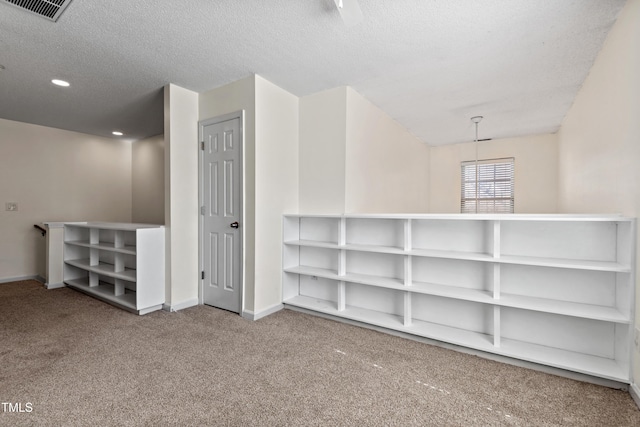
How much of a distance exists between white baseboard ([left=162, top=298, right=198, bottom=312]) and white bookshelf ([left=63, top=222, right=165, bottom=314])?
98 mm

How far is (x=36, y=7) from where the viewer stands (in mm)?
1977

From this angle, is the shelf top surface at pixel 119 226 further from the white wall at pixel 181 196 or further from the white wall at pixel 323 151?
the white wall at pixel 323 151

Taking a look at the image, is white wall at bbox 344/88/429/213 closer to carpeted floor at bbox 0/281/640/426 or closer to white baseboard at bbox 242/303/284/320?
white baseboard at bbox 242/303/284/320

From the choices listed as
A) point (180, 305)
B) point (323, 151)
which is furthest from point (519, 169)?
point (180, 305)

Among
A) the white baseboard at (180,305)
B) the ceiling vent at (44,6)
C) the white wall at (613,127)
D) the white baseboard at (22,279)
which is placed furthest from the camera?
the white baseboard at (22,279)

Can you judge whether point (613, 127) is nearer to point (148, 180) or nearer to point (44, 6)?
point (44, 6)

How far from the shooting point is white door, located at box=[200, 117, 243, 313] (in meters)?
3.16

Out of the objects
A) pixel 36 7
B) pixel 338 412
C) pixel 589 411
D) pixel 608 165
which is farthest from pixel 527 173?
pixel 36 7

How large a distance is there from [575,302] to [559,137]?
13.3ft

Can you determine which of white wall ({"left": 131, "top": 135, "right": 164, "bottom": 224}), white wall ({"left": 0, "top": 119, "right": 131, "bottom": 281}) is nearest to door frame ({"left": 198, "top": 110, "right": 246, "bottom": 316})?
white wall ({"left": 131, "top": 135, "right": 164, "bottom": 224})

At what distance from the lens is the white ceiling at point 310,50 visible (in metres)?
2.03

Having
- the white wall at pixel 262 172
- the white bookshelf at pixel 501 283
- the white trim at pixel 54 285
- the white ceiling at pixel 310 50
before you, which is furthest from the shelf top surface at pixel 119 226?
the white bookshelf at pixel 501 283

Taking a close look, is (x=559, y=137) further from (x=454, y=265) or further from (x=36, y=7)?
(x=36, y=7)

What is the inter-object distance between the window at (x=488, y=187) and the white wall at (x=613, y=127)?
2.61 metres
